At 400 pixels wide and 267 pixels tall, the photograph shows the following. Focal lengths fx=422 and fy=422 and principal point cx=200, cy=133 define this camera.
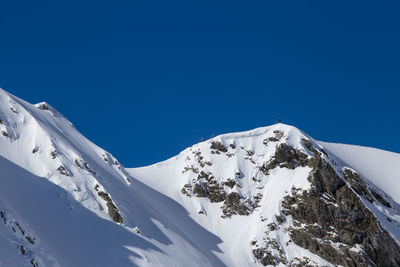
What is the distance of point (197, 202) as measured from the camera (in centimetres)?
6762

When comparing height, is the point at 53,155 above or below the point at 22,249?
above

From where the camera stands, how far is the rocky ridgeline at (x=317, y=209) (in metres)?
58.2

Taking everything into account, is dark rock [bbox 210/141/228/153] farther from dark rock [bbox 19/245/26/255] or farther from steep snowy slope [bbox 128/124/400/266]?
dark rock [bbox 19/245/26/255]

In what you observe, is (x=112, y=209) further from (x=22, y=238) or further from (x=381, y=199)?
(x=381, y=199)

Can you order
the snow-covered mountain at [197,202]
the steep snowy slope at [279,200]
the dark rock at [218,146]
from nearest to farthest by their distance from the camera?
1. the snow-covered mountain at [197,202]
2. the steep snowy slope at [279,200]
3. the dark rock at [218,146]

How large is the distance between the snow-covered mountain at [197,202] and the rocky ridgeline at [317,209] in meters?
0.15

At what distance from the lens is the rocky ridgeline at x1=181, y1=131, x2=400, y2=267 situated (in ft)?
191

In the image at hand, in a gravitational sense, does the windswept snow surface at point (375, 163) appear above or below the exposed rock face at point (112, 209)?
above

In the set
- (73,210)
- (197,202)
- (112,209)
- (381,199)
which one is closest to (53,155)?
(73,210)

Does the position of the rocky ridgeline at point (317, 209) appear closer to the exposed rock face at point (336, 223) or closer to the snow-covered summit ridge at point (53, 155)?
the exposed rock face at point (336, 223)

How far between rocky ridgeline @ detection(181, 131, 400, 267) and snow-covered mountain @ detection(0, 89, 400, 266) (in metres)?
0.15

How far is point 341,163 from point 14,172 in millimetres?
52075

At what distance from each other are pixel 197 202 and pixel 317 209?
18516 millimetres

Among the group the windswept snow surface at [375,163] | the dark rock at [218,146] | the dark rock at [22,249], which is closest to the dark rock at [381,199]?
the windswept snow surface at [375,163]
